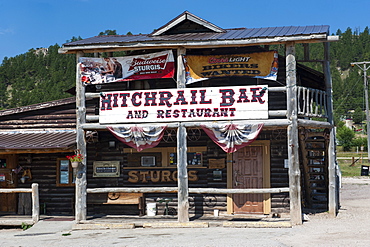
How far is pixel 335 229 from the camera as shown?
13.4 metres

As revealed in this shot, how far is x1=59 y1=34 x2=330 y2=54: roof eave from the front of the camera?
1402 cm

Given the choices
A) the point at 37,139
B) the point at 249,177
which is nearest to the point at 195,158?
the point at 249,177

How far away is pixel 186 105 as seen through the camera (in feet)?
48.6

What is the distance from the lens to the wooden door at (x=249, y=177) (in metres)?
16.7

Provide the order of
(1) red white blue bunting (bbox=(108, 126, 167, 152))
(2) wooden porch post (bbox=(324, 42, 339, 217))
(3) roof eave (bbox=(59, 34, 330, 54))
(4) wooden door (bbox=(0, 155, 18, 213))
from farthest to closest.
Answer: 1. (4) wooden door (bbox=(0, 155, 18, 213))
2. (2) wooden porch post (bbox=(324, 42, 339, 217))
3. (1) red white blue bunting (bbox=(108, 126, 167, 152))
4. (3) roof eave (bbox=(59, 34, 330, 54))

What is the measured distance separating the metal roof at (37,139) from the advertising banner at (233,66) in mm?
4646

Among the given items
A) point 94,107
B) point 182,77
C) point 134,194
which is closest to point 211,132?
point 182,77

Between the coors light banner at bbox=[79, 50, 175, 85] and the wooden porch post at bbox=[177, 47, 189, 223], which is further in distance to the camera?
the coors light banner at bbox=[79, 50, 175, 85]

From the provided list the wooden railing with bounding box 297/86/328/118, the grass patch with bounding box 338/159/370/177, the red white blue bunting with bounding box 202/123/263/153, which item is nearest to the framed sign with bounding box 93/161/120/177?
the red white blue bunting with bounding box 202/123/263/153

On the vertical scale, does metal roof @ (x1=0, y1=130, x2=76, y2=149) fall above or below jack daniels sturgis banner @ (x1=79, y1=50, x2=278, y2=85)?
→ below

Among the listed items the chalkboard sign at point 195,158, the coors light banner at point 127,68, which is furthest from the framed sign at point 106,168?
the coors light banner at point 127,68

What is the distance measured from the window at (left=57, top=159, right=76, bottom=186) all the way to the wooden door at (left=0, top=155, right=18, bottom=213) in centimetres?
162

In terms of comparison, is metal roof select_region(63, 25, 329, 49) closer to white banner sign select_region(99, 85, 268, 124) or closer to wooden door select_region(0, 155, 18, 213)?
white banner sign select_region(99, 85, 268, 124)

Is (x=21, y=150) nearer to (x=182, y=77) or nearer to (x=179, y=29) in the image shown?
(x=182, y=77)
